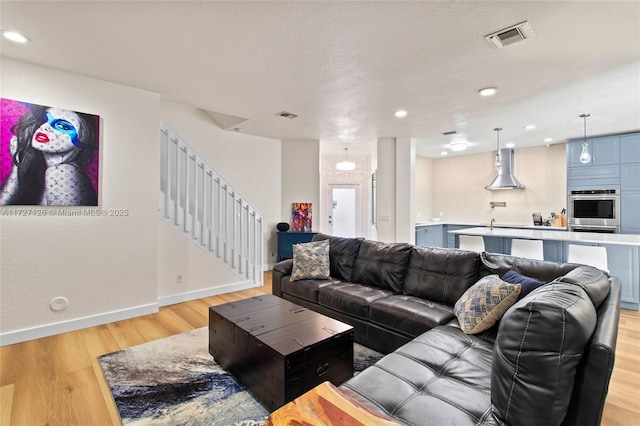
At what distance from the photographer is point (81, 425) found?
70.9 inches

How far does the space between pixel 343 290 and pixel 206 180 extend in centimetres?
285

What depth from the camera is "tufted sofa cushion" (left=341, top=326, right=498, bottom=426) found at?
49.6 inches

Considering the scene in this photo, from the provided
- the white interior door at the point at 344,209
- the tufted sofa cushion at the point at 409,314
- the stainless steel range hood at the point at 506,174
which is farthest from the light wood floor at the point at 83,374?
the white interior door at the point at 344,209

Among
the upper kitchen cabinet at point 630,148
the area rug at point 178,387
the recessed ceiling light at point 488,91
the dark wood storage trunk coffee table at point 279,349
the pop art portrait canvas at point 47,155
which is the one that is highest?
the recessed ceiling light at point 488,91

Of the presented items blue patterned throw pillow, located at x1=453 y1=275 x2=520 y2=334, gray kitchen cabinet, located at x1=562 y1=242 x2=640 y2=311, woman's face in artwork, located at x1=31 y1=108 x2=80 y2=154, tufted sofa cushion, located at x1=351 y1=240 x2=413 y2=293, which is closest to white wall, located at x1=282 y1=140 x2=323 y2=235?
tufted sofa cushion, located at x1=351 y1=240 x2=413 y2=293

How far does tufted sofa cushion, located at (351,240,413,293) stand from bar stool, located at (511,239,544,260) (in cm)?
196

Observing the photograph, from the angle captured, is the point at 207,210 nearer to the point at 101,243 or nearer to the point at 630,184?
Answer: the point at 101,243

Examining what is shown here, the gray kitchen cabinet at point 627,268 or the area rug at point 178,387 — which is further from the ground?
the gray kitchen cabinet at point 627,268

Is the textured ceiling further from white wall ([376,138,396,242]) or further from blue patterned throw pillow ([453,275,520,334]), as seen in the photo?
blue patterned throw pillow ([453,275,520,334])

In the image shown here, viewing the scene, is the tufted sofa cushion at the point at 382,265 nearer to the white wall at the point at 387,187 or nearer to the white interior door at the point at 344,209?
the white wall at the point at 387,187

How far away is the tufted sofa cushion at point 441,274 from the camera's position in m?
2.66

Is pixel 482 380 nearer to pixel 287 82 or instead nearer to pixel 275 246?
pixel 287 82

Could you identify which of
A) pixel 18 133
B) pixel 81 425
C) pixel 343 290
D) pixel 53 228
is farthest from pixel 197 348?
pixel 18 133

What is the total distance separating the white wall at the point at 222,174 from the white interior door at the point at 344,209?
217cm
